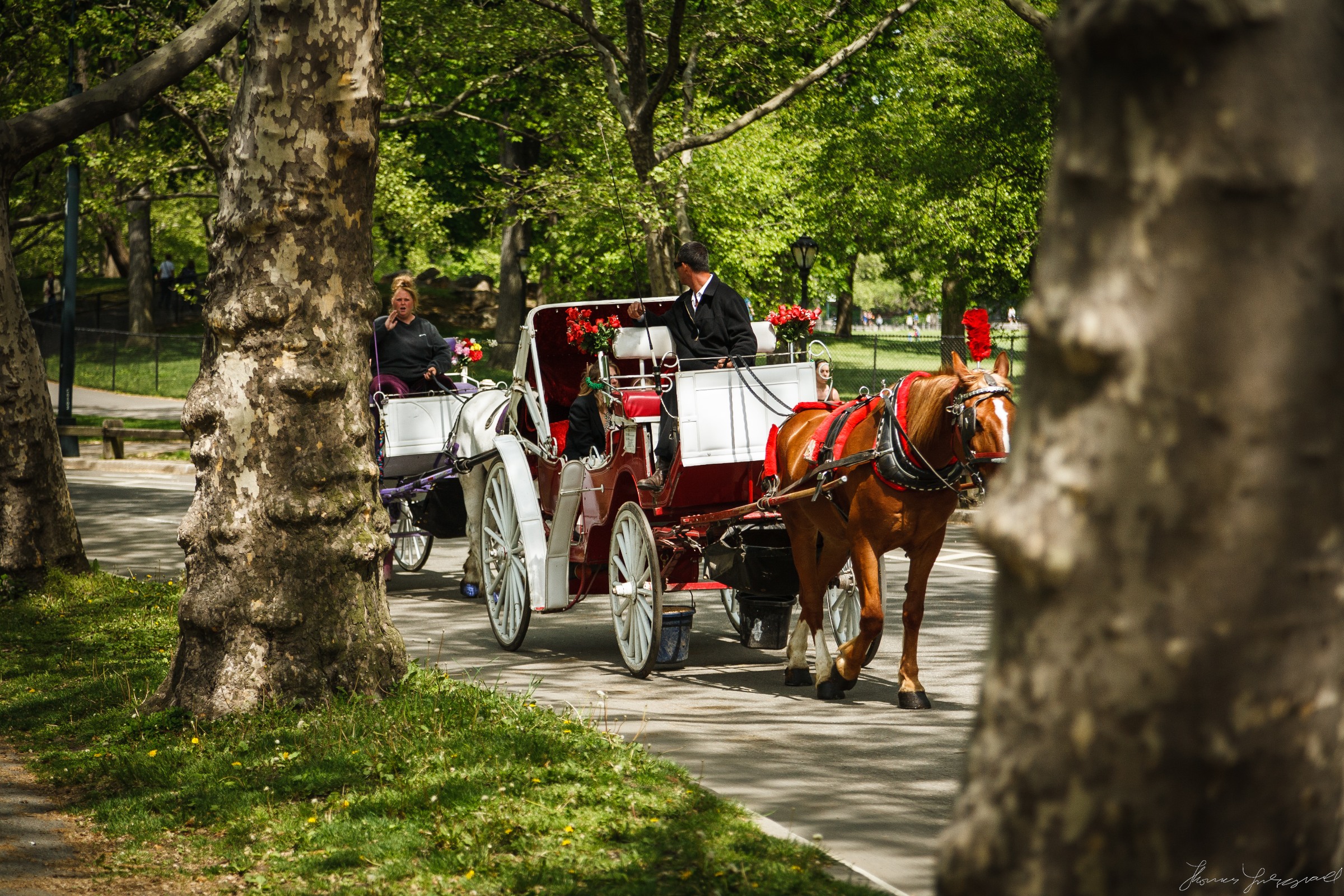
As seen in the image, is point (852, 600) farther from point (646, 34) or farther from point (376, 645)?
Answer: point (646, 34)

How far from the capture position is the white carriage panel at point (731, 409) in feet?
28.9

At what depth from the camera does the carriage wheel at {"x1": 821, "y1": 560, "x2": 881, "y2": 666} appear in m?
9.31

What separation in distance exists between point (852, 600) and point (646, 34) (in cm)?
1538

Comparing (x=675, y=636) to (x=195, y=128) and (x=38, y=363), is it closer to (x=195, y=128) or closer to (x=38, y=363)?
(x=38, y=363)

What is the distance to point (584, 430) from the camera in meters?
10.2

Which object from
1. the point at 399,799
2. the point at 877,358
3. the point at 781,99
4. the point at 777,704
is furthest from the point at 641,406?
Answer: the point at 877,358

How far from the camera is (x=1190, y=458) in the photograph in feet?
6.70

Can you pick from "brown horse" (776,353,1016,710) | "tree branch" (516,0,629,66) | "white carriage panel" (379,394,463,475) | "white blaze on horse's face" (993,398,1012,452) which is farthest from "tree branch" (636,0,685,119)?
"white blaze on horse's face" (993,398,1012,452)

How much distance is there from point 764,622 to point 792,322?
2.21 meters

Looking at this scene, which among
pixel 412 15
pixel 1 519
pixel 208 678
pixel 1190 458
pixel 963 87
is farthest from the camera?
pixel 963 87

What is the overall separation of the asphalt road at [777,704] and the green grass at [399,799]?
386mm

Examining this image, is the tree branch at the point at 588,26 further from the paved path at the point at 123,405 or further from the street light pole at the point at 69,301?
the paved path at the point at 123,405

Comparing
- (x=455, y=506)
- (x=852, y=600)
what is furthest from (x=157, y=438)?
(x=852, y=600)

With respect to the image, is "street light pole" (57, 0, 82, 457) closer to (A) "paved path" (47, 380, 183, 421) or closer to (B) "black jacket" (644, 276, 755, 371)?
(A) "paved path" (47, 380, 183, 421)
